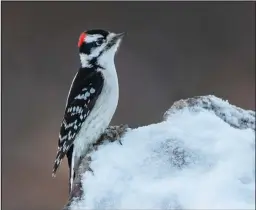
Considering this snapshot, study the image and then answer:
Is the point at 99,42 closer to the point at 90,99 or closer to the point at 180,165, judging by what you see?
the point at 90,99

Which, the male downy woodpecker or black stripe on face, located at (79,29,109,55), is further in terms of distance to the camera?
black stripe on face, located at (79,29,109,55)

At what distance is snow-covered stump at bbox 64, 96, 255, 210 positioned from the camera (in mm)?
1803

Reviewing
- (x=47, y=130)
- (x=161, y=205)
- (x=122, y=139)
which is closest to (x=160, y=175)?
(x=161, y=205)

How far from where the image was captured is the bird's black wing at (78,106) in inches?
104

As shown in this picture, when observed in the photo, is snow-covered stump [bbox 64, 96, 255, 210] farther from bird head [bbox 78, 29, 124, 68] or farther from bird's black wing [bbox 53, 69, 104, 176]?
bird head [bbox 78, 29, 124, 68]

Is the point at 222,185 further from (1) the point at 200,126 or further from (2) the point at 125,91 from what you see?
(2) the point at 125,91

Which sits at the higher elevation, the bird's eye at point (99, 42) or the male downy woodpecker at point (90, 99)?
the bird's eye at point (99, 42)

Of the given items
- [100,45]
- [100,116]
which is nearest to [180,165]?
[100,116]

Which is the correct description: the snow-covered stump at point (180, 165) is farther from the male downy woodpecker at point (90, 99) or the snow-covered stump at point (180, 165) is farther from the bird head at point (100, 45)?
the bird head at point (100, 45)

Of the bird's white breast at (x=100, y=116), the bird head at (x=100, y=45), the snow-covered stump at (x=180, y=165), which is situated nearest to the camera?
the snow-covered stump at (x=180, y=165)

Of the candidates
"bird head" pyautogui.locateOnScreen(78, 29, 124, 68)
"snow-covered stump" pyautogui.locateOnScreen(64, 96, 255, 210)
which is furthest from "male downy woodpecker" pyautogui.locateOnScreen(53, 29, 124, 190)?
"snow-covered stump" pyautogui.locateOnScreen(64, 96, 255, 210)

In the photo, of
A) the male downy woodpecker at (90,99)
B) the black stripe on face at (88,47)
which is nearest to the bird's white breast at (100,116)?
the male downy woodpecker at (90,99)

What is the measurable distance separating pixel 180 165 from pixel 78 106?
0.79 metres

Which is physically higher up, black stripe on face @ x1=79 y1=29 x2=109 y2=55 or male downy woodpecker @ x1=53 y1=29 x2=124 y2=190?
black stripe on face @ x1=79 y1=29 x2=109 y2=55
